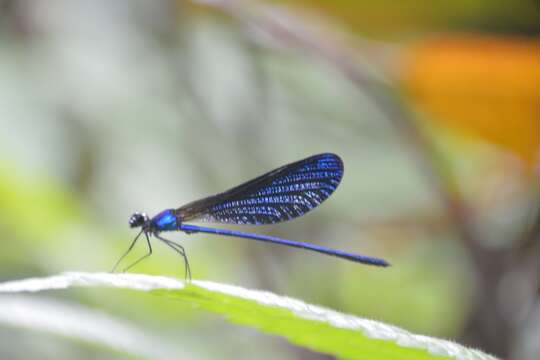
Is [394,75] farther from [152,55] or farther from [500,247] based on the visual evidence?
[152,55]

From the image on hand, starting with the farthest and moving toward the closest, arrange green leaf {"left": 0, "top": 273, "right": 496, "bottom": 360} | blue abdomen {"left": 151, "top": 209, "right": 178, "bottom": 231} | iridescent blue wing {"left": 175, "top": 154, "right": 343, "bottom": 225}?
blue abdomen {"left": 151, "top": 209, "right": 178, "bottom": 231} → iridescent blue wing {"left": 175, "top": 154, "right": 343, "bottom": 225} → green leaf {"left": 0, "top": 273, "right": 496, "bottom": 360}

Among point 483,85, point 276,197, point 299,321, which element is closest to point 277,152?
point 483,85

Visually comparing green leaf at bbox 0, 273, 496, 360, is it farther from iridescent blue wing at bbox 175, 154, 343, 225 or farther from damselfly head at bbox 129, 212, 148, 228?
damselfly head at bbox 129, 212, 148, 228

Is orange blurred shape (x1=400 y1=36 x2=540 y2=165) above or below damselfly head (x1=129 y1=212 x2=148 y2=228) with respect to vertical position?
above

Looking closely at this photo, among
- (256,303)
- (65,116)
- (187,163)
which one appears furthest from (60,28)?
(256,303)

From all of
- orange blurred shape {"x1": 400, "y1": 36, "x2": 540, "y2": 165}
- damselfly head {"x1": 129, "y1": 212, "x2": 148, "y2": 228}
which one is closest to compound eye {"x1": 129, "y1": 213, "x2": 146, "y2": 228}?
damselfly head {"x1": 129, "y1": 212, "x2": 148, "y2": 228}

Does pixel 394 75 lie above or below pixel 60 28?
below

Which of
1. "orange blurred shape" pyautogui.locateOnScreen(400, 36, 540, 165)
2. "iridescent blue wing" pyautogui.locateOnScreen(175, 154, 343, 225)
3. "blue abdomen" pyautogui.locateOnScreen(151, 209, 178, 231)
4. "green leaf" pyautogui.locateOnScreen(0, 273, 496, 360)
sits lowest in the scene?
"green leaf" pyautogui.locateOnScreen(0, 273, 496, 360)
